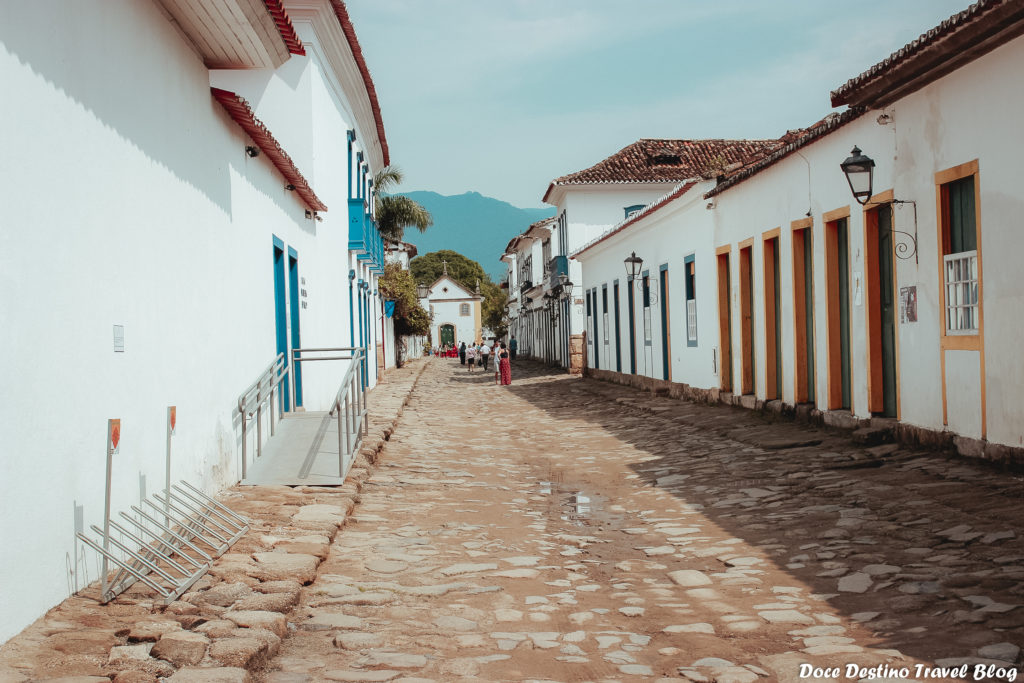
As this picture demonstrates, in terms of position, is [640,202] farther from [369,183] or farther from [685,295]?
[685,295]

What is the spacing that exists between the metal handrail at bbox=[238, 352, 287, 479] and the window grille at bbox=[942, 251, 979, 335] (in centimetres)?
639

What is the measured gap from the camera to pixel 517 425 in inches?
606

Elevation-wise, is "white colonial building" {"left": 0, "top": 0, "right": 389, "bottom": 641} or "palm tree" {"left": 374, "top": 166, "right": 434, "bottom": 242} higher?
"palm tree" {"left": 374, "top": 166, "right": 434, "bottom": 242}

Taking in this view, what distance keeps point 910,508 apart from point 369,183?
71.6ft

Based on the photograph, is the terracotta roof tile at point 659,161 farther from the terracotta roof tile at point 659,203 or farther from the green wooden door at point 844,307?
the green wooden door at point 844,307

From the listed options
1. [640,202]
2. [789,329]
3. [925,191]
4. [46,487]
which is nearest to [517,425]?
[789,329]

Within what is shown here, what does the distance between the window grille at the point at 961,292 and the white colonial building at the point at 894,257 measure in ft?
0.06

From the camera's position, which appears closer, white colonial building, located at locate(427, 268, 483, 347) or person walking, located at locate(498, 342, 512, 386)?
person walking, located at locate(498, 342, 512, 386)

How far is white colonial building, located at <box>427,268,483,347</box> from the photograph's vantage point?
8406cm

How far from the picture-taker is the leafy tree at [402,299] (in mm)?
34188

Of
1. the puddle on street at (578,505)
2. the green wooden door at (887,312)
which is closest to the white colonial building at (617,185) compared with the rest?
the green wooden door at (887,312)

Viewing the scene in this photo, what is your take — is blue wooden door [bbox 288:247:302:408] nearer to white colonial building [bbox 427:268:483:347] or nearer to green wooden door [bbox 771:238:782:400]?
green wooden door [bbox 771:238:782:400]

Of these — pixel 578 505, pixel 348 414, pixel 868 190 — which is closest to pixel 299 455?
pixel 348 414

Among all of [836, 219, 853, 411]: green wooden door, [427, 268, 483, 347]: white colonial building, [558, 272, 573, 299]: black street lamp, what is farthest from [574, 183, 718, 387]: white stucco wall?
[427, 268, 483, 347]: white colonial building
